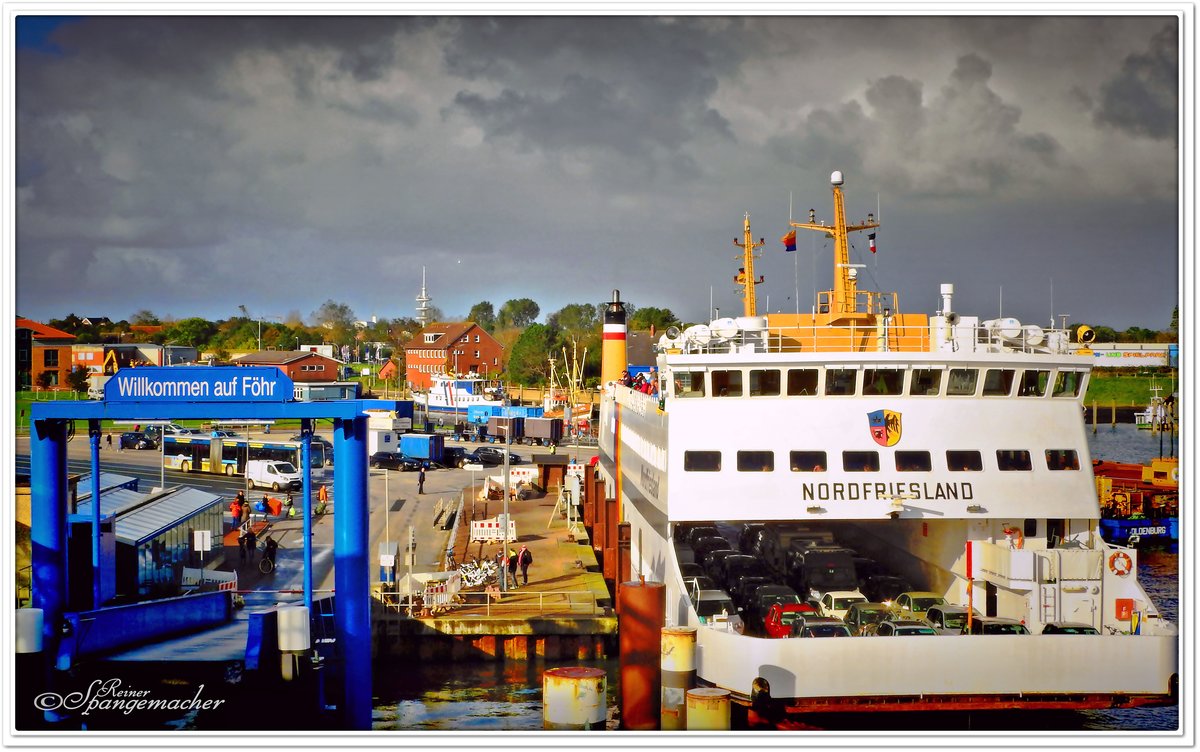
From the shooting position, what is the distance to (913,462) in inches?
875

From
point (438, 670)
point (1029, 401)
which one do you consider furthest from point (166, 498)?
point (1029, 401)

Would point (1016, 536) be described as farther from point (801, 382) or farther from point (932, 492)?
point (801, 382)

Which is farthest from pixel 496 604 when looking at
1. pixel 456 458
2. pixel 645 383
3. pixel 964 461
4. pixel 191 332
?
pixel 191 332

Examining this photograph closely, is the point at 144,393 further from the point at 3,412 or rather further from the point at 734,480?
the point at 734,480

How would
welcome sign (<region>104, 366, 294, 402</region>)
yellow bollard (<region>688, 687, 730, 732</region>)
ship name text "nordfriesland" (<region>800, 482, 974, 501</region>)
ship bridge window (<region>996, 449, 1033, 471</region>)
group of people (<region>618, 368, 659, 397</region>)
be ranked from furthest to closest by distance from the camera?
group of people (<region>618, 368, 659, 397</region>) → ship bridge window (<region>996, 449, 1033, 471</region>) → ship name text "nordfriesland" (<region>800, 482, 974, 501</region>) → welcome sign (<region>104, 366, 294, 402</region>) → yellow bollard (<region>688, 687, 730, 732</region>)

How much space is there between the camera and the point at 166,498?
103ft

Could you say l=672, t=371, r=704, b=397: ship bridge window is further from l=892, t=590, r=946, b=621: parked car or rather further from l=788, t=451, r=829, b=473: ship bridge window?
l=892, t=590, r=946, b=621: parked car

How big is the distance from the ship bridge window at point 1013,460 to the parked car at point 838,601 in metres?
4.00

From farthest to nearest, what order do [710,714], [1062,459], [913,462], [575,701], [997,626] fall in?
[1062,459]
[913,462]
[997,626]
[575,701]
[710,714]

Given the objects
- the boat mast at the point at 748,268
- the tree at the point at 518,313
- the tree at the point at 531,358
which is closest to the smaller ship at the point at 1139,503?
the boat mast at the point at 748,268

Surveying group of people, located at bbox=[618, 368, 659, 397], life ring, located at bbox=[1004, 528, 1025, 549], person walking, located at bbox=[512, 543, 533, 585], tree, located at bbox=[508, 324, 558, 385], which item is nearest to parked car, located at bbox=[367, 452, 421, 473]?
group of people, located at bbox=[618, 368, 659, 397]

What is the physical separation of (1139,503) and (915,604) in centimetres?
3086

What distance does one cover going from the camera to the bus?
59.1 m

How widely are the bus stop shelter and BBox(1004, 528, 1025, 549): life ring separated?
11.9m
